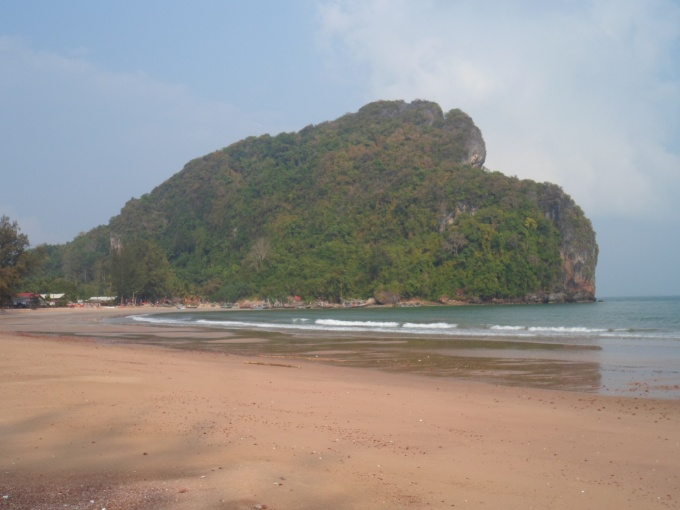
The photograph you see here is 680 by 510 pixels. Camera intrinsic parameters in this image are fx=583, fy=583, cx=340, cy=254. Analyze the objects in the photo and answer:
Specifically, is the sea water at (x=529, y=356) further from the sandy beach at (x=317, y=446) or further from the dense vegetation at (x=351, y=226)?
the dense vegetation at (x=351, y=226)

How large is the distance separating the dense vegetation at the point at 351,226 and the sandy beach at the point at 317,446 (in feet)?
301

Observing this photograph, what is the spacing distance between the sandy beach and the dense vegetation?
9172 cm

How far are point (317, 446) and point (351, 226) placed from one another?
366 feet

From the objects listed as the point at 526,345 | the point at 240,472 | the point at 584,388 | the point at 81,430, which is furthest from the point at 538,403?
the point at 526,345

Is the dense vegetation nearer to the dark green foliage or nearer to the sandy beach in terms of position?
the dark green foliage

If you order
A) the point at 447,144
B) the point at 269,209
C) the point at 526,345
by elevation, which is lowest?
the point at 526,345

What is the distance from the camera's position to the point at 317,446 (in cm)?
661

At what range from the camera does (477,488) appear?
5371 mm

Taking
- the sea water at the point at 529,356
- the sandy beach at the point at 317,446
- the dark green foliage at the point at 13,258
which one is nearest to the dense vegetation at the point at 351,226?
the dark green foliage at the point at 13,258

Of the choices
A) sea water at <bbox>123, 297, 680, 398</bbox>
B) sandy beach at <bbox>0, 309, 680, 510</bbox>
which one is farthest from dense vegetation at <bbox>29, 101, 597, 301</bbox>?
sandy beach at <bbox>0, 309, 680, 510</bbox>

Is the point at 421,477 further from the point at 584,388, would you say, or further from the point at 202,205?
the point at 202,205

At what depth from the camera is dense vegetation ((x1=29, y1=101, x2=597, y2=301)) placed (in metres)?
103

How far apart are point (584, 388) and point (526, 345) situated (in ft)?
40.0

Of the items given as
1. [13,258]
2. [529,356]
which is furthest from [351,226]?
[529,356]
